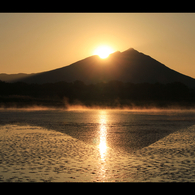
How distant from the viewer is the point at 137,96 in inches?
4075

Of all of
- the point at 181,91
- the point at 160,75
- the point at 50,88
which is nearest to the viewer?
the point at 181,91

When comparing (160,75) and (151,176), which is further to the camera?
(160,75)
